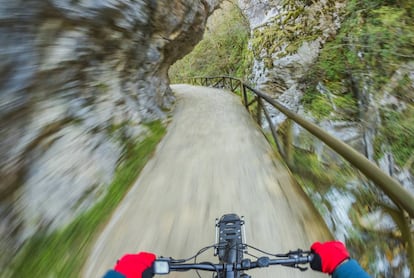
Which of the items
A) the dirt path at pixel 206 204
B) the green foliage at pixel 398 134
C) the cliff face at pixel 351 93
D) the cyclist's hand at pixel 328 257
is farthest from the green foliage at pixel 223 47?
the cyclist's hand at pixel 328 257

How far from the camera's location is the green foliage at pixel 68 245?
1.92 metres

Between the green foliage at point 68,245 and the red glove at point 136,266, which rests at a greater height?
the red glove at point 136,266

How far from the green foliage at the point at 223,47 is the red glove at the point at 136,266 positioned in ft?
47.7

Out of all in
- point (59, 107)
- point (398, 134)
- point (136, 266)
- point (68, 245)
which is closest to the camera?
point (136, 266)

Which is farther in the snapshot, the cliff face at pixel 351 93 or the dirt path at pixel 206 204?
the dirt path at pixel 206 204

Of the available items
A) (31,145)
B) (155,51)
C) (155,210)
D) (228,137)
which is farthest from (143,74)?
(31,145)

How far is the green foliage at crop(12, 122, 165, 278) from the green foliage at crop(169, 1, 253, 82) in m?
13.0

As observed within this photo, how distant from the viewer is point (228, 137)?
17.6 ft

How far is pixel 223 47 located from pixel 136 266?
59.2 feet

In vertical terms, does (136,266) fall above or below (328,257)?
above

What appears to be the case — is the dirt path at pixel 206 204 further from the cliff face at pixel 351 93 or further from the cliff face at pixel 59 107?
the cliff face at pixel 59 107

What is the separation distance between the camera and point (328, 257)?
132cm

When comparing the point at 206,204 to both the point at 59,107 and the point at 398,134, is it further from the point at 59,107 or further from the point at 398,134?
the point at 398,134

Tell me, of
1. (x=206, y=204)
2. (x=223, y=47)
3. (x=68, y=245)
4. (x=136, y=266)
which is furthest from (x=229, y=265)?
(x=223, y=47)
